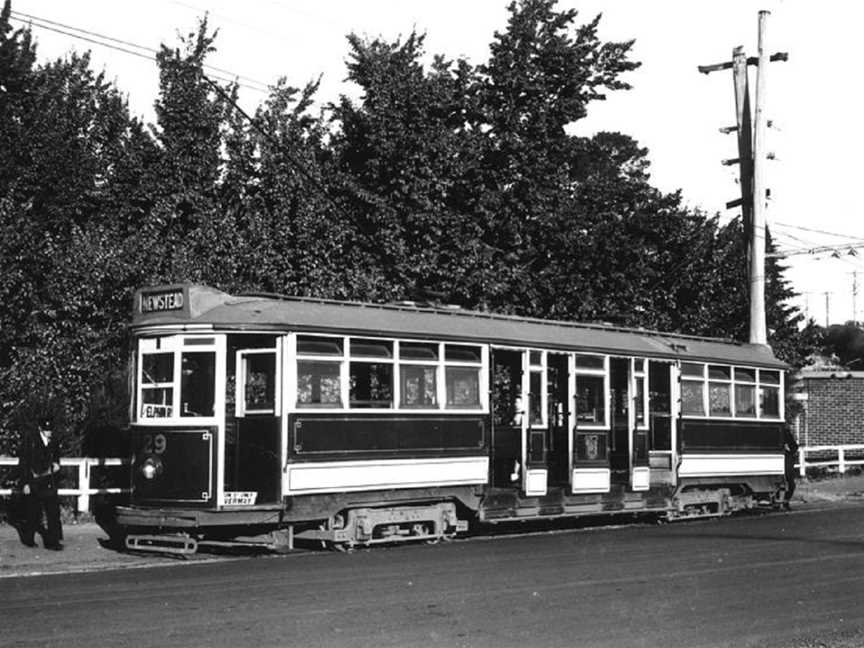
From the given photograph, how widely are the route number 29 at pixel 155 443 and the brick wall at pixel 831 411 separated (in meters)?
28.2

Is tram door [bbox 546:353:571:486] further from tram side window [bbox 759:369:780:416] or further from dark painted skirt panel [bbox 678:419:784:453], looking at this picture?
tram side window [bbox 759:369:780:416]

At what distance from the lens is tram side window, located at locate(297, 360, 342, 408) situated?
15.8m

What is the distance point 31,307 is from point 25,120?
1112cm

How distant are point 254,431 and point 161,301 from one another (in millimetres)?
2005

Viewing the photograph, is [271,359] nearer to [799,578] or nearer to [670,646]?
[799,578]

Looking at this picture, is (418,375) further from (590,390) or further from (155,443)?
(590,390)

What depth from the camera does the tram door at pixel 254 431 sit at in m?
15.4

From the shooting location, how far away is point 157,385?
1600cm

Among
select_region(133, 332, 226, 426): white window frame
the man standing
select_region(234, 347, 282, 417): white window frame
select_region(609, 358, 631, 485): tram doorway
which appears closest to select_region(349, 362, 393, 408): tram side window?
select_region(234, 347, 282, 417): white window frame

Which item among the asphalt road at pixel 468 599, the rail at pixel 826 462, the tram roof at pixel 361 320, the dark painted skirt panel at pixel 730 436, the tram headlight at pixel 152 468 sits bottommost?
the asphalt road at pixel 468 599

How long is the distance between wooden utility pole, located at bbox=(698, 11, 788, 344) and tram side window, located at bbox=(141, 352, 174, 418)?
45.5ft

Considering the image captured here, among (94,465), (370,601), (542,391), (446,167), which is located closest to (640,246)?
(446,167)

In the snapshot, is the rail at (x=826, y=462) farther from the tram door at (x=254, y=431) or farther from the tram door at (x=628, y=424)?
the tram door at (x=254, y=431)

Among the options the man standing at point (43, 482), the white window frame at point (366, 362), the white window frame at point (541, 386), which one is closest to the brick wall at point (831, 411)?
the white window frame at point (541, 386)
